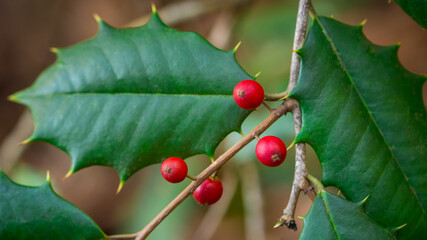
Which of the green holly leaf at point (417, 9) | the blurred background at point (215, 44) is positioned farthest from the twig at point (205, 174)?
the blurred background at point (215, 44)

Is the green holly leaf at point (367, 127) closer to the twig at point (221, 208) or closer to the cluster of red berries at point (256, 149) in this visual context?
the cluster of red berries at point (256, 149)

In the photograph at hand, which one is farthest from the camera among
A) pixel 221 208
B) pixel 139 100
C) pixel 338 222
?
pixel 221 208

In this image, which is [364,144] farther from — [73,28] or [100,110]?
[73,28]

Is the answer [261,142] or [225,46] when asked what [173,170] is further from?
[225,46]

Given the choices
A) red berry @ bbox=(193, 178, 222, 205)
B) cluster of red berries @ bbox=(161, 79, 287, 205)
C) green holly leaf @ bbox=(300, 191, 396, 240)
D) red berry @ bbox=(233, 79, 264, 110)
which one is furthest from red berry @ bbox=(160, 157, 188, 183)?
green holly leaf @ bbox=(300, 191, 396, 240)

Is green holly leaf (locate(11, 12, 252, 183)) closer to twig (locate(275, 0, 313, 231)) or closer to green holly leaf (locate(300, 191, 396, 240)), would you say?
twig (locate(275, 0, 313, 231))

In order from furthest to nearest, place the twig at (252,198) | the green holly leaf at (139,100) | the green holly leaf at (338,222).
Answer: the twig at (252,198), the green holly leaf at (139,100), the green holly leaf at (338,222)

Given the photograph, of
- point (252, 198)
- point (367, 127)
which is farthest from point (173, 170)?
point (252, 198)

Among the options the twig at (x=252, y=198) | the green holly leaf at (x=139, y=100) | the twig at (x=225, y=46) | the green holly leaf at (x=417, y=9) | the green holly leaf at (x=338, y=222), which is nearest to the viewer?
the green holly leaf at (x=338, y=222)
